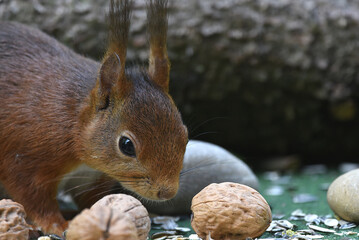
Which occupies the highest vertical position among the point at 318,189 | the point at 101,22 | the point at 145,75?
the point at 101,22

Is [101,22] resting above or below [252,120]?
above

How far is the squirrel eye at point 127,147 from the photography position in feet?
7.04

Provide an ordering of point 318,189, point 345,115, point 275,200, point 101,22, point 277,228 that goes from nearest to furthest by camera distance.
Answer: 1. point 277,228
2. point 275,200
3. point 318,189
4. point 101,22
5. point 345,115

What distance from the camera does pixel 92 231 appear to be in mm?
1620

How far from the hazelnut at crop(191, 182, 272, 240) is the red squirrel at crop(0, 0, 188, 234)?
20cm

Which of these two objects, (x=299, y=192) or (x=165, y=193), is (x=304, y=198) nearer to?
(x=299, y=192)

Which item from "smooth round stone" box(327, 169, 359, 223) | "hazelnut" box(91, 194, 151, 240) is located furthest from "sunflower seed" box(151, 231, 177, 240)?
"smooth round stone" box(327, 169, 359, 223)

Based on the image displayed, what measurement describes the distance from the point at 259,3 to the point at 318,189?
52.1 inches

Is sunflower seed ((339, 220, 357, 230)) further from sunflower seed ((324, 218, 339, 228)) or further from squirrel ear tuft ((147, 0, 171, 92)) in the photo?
squirrel ear tuft ((147, 0, 171, 92))

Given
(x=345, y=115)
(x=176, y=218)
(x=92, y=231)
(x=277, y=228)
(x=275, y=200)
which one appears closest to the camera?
(x=92, y=231)

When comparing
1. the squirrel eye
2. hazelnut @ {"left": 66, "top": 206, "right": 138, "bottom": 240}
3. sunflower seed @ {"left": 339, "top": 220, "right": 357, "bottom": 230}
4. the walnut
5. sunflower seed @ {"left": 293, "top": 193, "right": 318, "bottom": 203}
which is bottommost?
sunflower seed @ {"left": 293, "top": 193, "right": 318, "bottom": 203}

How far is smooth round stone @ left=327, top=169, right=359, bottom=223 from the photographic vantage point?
2.26 metres

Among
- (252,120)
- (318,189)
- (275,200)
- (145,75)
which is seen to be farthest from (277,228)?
(252,120)

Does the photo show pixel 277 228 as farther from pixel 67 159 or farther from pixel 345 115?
pixel 345 115
